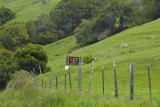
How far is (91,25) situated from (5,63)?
32215 mm

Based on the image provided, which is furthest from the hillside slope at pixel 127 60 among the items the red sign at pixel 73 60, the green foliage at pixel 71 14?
the green foliage at pixel 71 14

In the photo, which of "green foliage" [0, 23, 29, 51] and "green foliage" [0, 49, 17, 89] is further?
"green foliage" [0, 23, 29, 51]

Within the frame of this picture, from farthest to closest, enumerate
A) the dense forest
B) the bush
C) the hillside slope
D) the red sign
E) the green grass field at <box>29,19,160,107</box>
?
the dense forest → the bush → the hillside slope → the green grass field at <box>29,19,160,107</box> → the red sign

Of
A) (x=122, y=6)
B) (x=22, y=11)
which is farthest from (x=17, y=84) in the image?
(x=22, y=11)

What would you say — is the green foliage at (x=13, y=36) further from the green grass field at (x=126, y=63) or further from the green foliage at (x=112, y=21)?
the green grass field at (x=126, y=63)

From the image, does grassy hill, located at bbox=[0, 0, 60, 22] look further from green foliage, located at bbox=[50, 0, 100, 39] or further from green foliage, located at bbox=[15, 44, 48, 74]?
green foliage, located at bbox=[15, 44, 48, 74]

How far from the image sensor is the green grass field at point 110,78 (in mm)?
16344

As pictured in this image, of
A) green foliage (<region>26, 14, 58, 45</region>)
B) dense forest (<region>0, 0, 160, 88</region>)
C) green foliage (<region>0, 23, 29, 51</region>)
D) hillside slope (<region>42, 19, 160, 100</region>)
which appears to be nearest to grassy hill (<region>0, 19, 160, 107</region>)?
hillside slope (<region>42, 19, 160, 100</region>)

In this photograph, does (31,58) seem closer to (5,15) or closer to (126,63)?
(126,63)

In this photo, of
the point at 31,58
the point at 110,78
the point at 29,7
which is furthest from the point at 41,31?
the point at 110,78

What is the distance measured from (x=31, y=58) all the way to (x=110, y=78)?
24629 mm

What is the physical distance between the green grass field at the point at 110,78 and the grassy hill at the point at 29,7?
48439 millimetres

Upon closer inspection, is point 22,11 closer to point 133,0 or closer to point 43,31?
point 43,31

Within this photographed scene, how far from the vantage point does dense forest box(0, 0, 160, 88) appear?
64188 mm
